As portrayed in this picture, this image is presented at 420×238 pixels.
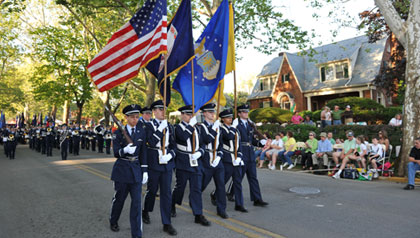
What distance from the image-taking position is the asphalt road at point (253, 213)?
4801 mm

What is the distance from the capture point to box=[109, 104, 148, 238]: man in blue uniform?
14.8 feet

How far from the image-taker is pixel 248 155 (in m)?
6.44

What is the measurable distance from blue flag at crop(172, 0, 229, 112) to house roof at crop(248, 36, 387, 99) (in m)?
19.0

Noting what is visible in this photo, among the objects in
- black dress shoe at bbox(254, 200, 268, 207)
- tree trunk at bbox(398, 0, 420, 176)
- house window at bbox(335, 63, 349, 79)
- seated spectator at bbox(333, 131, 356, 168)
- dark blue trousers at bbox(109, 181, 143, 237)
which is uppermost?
house window at bbox(335, 63, 349, 79)

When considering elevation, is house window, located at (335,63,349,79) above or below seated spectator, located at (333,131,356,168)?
above

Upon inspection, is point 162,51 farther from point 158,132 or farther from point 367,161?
point 367,161

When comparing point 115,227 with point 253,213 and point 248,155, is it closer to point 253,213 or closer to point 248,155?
point 253,213

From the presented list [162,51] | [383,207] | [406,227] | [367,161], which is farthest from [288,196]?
[367,161]

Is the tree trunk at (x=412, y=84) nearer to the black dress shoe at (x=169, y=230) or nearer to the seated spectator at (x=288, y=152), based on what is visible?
the seated spectator at (x=288, y=152)

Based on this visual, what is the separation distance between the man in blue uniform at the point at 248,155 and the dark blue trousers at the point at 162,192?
191 centimetres

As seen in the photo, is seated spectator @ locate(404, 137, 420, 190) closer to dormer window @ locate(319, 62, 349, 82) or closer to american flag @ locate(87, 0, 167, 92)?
american flag @ locate(87, 0, 167, 92)

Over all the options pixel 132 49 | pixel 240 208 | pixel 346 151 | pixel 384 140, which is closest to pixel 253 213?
pixel 240 208

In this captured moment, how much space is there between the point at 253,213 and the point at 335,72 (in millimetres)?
26483

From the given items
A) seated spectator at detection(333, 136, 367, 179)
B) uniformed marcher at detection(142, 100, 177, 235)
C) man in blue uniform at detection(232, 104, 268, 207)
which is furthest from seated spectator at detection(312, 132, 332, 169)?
uniformed marcher at detection(142, 100, 177, 235)
